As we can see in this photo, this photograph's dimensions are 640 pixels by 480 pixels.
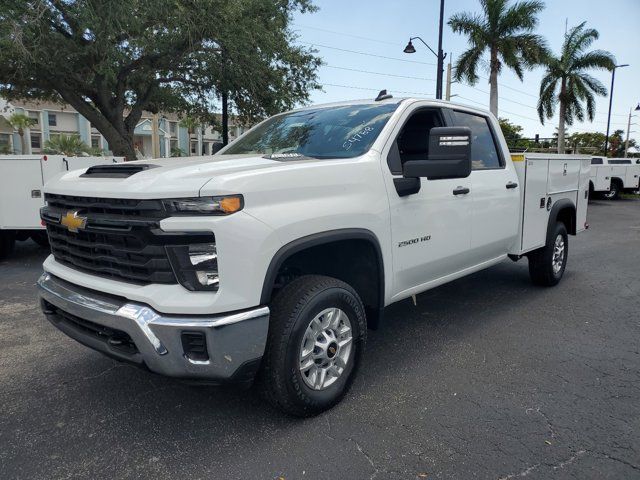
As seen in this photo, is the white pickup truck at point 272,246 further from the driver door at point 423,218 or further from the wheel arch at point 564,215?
the wheel arch at point 564,215

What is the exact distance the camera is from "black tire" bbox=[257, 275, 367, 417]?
2.77 meters

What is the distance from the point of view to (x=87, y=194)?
2793mm

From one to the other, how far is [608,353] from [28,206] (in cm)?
770

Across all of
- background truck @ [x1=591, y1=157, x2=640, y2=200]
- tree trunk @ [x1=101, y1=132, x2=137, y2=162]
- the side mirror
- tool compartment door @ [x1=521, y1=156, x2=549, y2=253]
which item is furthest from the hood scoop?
background truck @ [x1=591, y1=157, x2=640, y2=200]

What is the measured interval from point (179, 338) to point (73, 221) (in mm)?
1015

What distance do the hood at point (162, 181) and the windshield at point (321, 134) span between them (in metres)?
0.46

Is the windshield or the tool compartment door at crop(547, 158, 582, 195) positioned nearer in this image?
the windshield

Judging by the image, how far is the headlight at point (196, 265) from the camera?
2508 millimetres

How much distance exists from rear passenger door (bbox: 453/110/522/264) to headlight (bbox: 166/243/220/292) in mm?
2537

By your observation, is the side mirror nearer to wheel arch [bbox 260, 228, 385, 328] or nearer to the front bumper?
wheel arch [bbox 260, 228, 385, 328]

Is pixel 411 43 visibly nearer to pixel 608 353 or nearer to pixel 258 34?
pixel 258 34

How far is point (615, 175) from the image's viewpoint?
68.7ft

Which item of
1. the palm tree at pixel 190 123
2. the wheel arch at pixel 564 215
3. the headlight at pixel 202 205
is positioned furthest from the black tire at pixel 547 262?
the palm tree at pixel 190 123

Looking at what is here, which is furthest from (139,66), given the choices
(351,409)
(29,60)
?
(351,409)
